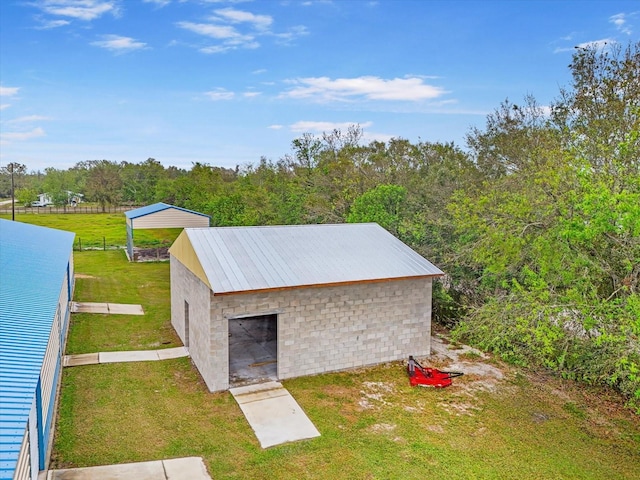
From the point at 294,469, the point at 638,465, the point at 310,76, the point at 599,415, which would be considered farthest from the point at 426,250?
the point at 310,76

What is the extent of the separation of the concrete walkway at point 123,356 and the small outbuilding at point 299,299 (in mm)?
691

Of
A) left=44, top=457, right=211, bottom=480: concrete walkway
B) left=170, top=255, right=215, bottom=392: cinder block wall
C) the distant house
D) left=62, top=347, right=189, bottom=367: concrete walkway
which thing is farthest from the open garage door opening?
the distant house

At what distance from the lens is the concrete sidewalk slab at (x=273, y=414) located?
376 inches

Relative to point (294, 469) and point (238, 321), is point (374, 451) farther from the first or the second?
point (238, 321)

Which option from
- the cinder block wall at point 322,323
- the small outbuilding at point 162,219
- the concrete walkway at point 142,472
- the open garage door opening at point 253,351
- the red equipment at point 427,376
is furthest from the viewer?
the small outbuilding at point 162,219

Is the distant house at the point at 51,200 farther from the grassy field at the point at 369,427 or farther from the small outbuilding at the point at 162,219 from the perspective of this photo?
the grassy field at the point at 369,427

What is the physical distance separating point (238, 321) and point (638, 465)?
12.6 metres

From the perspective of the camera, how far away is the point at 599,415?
11.0m

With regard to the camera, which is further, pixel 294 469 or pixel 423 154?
pixel 423 154

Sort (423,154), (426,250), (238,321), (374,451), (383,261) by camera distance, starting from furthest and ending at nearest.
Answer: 1. (423,154)
2. (426,250)
3. (238,321)
4. (383,261)
5. (374,451)

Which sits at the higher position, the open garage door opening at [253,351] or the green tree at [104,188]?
the green tree at [104,188]

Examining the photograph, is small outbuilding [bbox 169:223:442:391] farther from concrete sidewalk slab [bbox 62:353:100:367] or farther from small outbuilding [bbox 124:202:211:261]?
small outbuilding [bbox 124:202:211:261]

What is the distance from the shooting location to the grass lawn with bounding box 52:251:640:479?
8617 mm

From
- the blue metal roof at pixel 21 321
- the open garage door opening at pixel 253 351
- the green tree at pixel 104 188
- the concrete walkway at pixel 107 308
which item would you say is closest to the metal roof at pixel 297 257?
the open garage door opening at pixel 253 351
